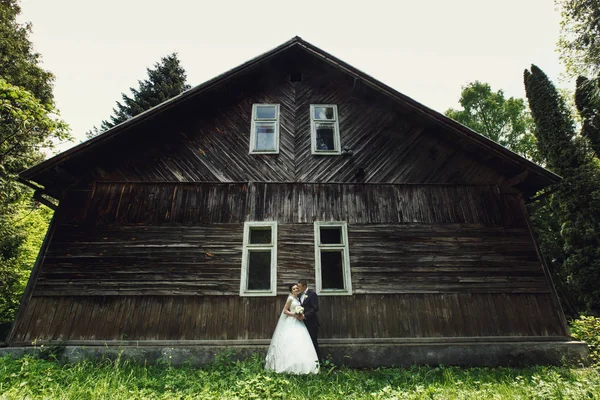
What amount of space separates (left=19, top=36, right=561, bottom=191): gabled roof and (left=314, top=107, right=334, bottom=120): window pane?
127 centimetres

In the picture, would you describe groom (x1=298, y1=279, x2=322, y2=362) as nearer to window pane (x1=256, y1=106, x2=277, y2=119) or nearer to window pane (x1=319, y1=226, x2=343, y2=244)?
window pane (x1=319, y1=226, x2=343, y2=244)

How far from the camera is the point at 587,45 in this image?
14328 mm

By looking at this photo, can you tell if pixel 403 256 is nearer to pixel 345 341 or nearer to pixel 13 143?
pixel 345 341

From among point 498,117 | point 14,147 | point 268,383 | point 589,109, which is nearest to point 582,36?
point 589,109

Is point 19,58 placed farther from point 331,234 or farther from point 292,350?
point 292,350

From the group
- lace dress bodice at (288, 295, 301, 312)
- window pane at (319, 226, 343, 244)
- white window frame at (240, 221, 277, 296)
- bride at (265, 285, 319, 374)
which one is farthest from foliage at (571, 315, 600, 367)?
white window frame at (240, 221, 277, 296)

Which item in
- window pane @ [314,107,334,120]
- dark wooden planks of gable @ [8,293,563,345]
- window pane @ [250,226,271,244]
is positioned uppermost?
window pane @ [314,107,334,120]

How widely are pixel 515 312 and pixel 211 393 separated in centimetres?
729

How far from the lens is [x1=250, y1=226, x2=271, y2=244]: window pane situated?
7.80 m

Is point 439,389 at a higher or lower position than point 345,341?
lower

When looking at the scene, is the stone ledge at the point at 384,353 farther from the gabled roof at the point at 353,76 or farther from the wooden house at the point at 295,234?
the gabled roof at the point at 353,76

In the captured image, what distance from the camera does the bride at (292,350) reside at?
5.59 m

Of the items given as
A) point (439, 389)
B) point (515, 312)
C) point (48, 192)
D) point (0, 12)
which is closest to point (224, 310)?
point (439, 389)

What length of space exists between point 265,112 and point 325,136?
6.96 ft
